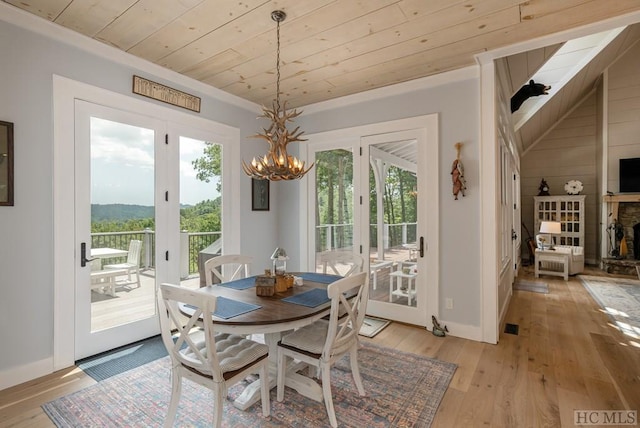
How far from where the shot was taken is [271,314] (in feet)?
5.81

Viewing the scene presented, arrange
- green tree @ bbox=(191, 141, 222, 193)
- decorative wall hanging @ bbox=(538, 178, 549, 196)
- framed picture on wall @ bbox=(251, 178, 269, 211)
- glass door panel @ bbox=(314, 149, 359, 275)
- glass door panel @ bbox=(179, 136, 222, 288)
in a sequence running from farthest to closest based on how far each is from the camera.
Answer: decorative wall hanging @ bbox=(538, 178, 549, 196) → framed picture on wall @ bbox=(251, 178, 269, 211) → glass door panel @ bbox=(314, 149, 359, 275) → green tree @ bbox=(191, 141, 222, 193) → glass door panel @ bbox=(179, 136, 222, 288)

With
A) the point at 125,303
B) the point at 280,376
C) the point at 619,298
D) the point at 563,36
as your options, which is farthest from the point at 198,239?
the point at 619,298

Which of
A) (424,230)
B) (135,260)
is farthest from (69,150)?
(424,230)

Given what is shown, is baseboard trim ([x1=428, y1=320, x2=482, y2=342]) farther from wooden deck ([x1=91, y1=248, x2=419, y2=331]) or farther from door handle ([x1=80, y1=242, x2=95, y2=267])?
door handle ([x1=80, y1=242, x2=95, y2=267])

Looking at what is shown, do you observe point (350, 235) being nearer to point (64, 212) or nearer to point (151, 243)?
point (151, 243)

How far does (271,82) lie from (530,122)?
5.84m

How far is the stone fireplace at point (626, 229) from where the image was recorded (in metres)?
6.20

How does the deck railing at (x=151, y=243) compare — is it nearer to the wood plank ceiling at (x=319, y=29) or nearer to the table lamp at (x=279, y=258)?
the table lamp at (x=279, y=258)

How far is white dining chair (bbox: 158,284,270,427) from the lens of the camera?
1535mm

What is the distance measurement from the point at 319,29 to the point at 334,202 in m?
2.10

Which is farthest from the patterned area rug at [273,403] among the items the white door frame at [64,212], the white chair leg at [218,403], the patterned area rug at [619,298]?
the patterned area rug at [619,298]

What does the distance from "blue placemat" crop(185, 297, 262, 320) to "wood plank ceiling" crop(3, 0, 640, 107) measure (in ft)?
6.62

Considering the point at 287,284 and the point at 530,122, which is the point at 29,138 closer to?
the point at 287,284

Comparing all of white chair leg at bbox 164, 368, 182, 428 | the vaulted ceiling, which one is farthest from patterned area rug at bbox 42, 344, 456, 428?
the vaulted ceiling
